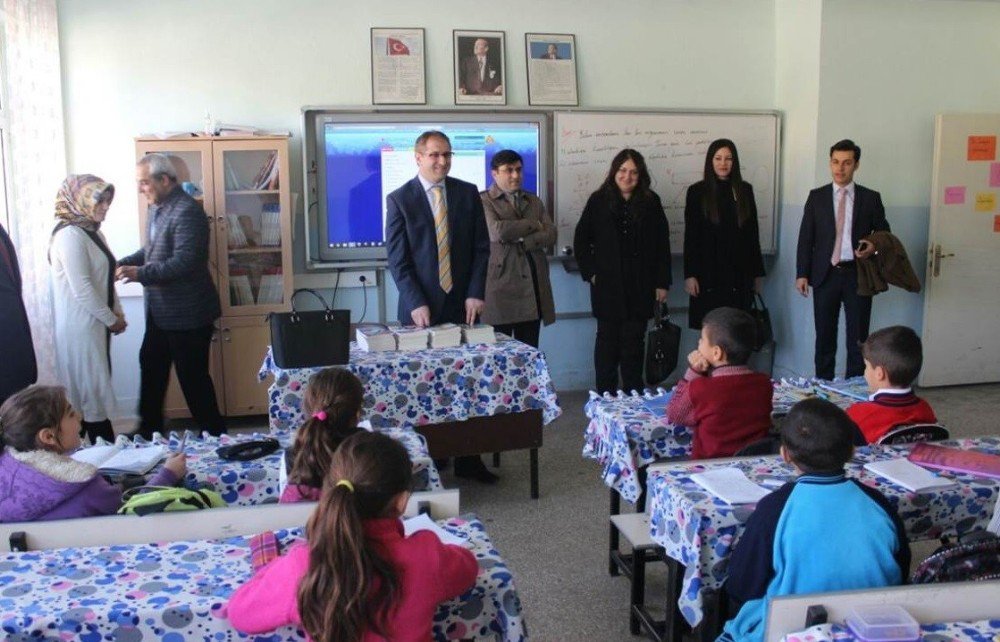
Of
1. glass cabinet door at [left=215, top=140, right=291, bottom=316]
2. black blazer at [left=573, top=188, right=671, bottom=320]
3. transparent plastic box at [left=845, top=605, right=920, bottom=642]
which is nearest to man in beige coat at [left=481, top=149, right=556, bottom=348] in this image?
black blazer at [left=573, top=188, right=671, bottom=320]

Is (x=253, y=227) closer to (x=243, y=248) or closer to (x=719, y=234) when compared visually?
(x=243, y=248)

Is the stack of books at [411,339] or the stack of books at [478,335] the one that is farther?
the stack of books at [478,335]

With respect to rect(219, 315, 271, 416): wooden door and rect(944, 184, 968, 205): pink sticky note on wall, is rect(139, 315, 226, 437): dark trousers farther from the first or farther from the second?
rect(944, 184, 968, 205): pink sticky note on wall

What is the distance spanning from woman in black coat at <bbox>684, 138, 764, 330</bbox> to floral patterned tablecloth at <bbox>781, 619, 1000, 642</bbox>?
404 cm

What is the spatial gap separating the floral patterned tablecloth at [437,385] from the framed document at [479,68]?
2.24 m

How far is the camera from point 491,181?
541 cm

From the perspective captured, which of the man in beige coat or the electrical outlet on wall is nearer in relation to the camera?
the man in beige coat

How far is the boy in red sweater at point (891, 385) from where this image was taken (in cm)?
242

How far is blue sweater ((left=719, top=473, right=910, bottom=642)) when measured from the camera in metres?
1.68

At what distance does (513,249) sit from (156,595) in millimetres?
3461

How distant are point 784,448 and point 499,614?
28.1 inches

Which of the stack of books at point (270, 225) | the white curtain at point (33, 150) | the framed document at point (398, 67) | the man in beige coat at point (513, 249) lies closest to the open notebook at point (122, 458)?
the white curtain at point (33, 150)

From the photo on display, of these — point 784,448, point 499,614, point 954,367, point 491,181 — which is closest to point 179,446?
point 499,614

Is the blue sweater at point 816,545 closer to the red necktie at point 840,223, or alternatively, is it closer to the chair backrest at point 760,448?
the chair backrest at point 760,448
